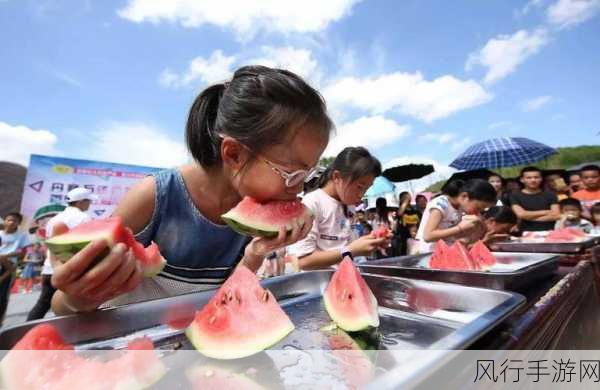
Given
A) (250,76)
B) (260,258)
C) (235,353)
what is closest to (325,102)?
(250,76)

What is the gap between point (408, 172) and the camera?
12008mm

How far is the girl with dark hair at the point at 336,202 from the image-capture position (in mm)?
2701

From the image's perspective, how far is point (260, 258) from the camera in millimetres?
1442

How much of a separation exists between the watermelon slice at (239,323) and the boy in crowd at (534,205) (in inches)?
211

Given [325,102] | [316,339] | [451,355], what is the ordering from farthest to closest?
[325,102] < [316,339] < [451,355]

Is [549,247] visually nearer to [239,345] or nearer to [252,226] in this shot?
[252,226]

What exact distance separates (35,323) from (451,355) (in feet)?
3.24

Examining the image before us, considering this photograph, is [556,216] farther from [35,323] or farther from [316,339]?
[35,323]

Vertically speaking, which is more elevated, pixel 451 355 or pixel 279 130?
pixel 279 130

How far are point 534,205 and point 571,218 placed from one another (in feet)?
3.45

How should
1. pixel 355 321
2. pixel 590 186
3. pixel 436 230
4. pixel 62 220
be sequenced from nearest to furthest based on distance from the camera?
1. pixel 355 321
2. pixel 436 230
3. pixel 62 220
4. pixel 590 186

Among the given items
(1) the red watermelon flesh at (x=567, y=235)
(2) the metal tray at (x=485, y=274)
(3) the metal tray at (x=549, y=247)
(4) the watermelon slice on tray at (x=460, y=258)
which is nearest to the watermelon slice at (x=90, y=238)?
(2) the metal tray at (x=485, y=274)

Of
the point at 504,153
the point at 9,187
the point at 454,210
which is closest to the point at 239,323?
the point at 454,210

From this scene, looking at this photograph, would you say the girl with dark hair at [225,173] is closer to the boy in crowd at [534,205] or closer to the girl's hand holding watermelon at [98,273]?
the girl's hand holding watermelon at [98,273]
